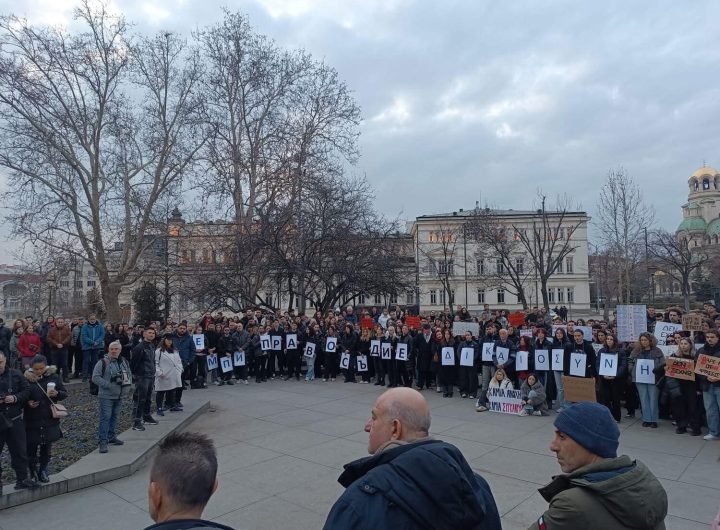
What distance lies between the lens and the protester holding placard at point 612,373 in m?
11.0

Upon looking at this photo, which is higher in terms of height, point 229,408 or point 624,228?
point 624,228

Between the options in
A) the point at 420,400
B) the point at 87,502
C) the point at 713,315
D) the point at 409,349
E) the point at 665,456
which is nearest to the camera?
the point at 420,400

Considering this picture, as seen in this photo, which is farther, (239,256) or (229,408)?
(239,256)

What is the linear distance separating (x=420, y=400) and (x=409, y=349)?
42.5 feet

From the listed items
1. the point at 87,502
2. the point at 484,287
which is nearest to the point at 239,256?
the point at 87,502

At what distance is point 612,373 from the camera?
1097cm

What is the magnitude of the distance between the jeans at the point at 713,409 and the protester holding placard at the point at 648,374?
1.06 metres

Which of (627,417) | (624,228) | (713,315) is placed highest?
(624,228)

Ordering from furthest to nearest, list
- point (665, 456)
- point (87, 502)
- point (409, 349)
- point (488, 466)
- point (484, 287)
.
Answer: point (484, 287) < point (409, 349) < point (665, 456) < point (488, 466) < point (87, 502)

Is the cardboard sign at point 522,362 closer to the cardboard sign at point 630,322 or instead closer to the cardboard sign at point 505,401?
the cardboard sign at point 505,401

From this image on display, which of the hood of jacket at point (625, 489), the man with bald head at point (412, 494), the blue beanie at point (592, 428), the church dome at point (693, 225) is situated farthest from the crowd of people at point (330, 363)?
the church dome at point (693, 225)

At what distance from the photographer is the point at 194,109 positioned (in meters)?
28.7

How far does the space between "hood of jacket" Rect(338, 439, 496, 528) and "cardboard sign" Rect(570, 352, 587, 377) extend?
1064 centimetres

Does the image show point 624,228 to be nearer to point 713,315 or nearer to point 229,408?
point 713,315
